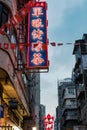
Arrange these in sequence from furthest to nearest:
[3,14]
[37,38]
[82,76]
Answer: [82,76] < [37,38] < [3,14]

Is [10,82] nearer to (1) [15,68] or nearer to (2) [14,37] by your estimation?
(1) [15,68]

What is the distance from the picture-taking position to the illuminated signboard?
1695cm

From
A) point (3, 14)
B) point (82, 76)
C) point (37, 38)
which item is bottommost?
point (82, 76)

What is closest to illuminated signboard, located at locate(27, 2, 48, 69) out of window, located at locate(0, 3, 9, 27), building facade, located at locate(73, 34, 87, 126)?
window, located at locate(0, 3, 9, 27)

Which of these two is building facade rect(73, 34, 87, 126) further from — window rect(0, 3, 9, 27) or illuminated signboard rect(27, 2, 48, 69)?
window rect(0, 3, 9, 27)

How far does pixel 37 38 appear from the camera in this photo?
17.6 metres

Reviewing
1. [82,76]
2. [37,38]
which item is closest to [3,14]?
[37,38]

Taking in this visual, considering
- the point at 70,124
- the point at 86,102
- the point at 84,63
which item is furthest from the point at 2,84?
the point at 70,124

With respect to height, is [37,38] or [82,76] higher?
[37,38]

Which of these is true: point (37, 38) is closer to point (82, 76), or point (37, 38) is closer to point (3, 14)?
Answer: point (3, 14)

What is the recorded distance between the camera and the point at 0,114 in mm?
14719

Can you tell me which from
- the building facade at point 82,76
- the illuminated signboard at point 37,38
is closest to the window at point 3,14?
the illuminated signboard at point 37,38

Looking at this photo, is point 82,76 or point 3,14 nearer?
point 3,14

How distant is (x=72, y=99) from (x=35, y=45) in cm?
6460
